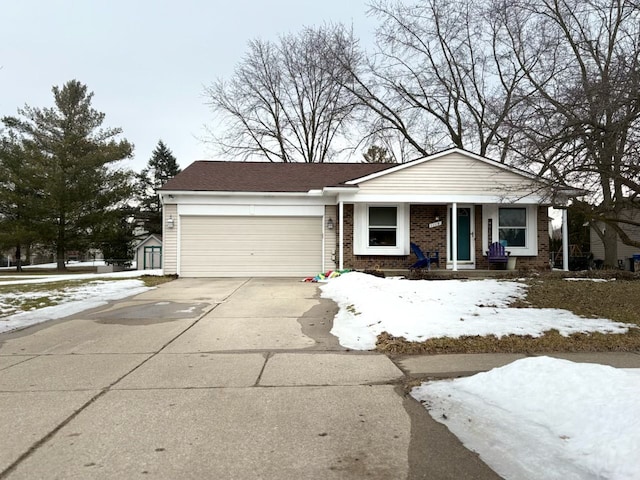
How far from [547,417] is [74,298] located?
10742mm

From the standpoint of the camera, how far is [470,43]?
26.2 m

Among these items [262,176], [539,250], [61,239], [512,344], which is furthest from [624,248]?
[61,239]

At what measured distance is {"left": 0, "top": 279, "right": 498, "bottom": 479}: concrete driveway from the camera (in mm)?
3004

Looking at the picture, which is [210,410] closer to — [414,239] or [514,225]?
[414,239]

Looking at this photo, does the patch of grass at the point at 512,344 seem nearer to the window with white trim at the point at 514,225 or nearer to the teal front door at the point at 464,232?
the teal front door at the point at 464,232

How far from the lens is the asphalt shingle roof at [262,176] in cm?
1711

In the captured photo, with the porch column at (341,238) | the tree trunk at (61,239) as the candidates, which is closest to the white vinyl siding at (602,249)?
the porch column at (341,238)

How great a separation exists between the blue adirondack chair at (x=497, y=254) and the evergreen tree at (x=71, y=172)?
79.9 ft

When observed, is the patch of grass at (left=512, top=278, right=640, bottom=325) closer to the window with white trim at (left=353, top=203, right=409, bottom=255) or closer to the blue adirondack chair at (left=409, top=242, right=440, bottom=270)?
the blue adirondack chair at (left=409, top=242, right=440, bottom=270)

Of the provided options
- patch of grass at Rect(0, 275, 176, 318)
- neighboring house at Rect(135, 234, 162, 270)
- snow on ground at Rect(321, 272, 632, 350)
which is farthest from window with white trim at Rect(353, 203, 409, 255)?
neighboring house at Rect(135, 234, 162, 270)

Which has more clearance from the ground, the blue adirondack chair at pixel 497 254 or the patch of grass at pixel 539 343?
the blue adirondack chair at pixel 497 254

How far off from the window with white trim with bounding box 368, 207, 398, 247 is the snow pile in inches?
304

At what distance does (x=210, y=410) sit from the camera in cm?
396

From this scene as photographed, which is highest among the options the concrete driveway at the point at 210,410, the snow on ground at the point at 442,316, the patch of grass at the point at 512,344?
the snow on ground at the point at 442,316
